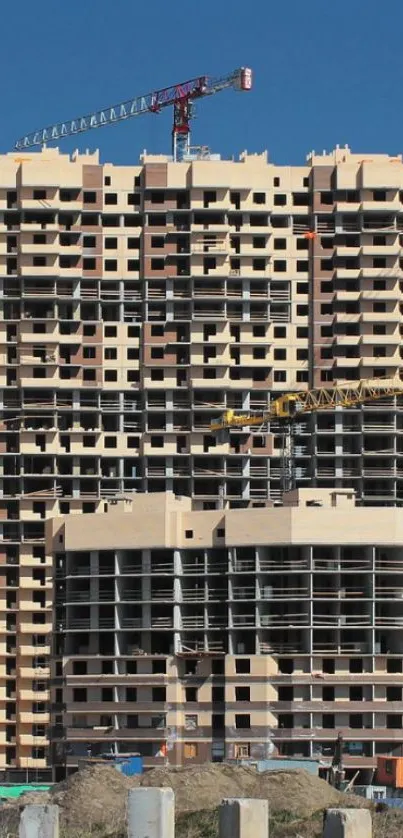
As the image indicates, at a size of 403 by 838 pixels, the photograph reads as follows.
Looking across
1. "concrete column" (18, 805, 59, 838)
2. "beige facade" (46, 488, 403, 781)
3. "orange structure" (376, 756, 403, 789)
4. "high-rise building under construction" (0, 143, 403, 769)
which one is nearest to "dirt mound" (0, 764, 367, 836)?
"concrete column" (18, 805, 59, 838)

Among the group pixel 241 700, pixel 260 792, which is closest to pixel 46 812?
pixel 260 792

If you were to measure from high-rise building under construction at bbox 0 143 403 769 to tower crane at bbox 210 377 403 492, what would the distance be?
116cm

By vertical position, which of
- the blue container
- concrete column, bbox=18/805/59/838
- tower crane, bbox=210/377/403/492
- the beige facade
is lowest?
the blue container

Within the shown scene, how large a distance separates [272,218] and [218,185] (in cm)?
628

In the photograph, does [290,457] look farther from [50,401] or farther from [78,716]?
[78,716]

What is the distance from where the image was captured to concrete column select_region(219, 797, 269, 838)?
47.4m

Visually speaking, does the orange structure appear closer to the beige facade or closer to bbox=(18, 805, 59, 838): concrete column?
the beige facade

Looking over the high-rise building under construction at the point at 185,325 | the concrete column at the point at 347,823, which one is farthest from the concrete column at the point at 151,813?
the high-rise building under construction at the point at 185,325

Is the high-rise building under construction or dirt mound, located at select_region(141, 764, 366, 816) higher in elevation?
the high-rise building under construction

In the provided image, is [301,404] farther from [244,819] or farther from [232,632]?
[244,819]

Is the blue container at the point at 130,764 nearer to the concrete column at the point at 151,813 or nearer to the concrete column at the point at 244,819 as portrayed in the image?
the concrete column at the point at 244,819

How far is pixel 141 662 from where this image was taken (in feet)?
476

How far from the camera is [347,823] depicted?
4722cm

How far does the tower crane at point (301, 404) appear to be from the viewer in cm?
16900
